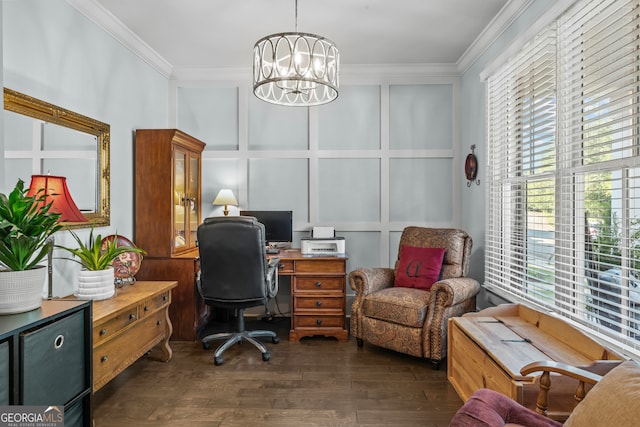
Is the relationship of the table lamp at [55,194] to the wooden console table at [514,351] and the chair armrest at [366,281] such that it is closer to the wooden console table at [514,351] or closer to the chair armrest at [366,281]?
the chair armrest at [366,281]

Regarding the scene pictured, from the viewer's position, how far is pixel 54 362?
161 centimetres

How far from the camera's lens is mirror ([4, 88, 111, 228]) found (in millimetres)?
2156

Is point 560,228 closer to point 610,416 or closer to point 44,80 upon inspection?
point 610,416

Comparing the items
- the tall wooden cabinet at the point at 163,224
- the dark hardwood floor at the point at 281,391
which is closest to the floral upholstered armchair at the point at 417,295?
the dark hardwood floor at the point at 281,391

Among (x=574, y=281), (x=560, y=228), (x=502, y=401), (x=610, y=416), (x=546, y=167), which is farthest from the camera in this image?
(x=546, y=167)

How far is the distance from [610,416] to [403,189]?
3078 mm

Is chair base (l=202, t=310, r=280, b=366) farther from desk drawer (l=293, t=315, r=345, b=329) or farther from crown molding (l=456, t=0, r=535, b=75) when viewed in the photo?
crown molding (l=456, t=0, r=535, b=75)

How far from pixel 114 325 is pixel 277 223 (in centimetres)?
190

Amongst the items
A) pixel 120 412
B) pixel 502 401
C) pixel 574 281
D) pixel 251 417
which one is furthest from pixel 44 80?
pixel 574 281

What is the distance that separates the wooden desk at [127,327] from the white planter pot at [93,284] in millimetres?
53

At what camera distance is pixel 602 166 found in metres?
1.95

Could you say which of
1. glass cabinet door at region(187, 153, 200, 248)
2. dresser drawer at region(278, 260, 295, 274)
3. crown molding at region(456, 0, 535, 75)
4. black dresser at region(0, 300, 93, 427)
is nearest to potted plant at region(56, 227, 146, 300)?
black dresser at region(0, 300, 93, 427)

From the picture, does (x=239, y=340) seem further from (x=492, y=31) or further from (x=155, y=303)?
(x=492, y=31)

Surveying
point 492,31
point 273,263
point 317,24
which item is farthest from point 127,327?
point 492,31
